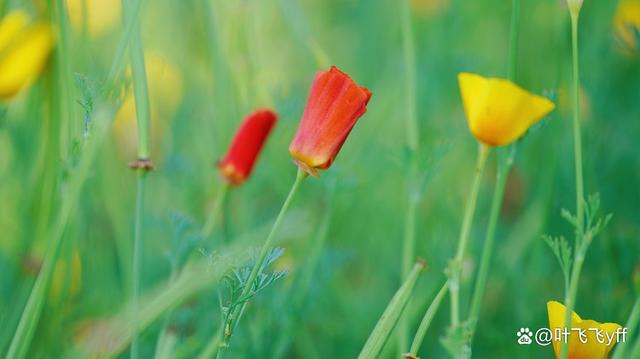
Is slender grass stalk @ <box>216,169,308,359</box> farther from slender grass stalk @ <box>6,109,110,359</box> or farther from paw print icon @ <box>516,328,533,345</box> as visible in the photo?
paw print icon @ <box>516,328,533,345</box>

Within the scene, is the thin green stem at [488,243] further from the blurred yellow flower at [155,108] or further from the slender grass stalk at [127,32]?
the blurred yellow flower at [155,108]

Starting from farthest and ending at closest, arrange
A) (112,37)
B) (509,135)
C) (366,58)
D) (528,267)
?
(366,58) → (112,37) → (528,267) → (509,135)

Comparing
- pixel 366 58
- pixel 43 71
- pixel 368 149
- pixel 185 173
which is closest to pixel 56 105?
pixel 43 71

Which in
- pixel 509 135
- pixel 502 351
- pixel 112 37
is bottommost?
pixel 502 351

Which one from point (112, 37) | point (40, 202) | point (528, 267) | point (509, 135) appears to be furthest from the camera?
point (112, 37)

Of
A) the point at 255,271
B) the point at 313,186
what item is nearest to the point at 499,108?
the point at 255,271

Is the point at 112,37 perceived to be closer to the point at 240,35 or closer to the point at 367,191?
the point at 240,35
